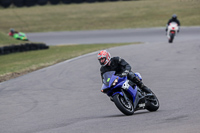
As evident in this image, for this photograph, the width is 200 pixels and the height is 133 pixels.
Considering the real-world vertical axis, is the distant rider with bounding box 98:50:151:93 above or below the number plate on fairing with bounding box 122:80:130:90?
above

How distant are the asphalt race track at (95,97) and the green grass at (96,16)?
1418 centimetres

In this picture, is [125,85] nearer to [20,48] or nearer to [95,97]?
[95,97]

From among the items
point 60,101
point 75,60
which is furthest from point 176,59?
point 60,101

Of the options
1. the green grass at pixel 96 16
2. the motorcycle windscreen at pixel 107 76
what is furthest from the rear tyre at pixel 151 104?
the green grass at pixel 96 16

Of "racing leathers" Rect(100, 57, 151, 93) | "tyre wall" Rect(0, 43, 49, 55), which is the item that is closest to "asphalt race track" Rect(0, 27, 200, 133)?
"racing leathers" Rect(100, 57, 151, 93)

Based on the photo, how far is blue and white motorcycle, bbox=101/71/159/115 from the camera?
7.39 meters

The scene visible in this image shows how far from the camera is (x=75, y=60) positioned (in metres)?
16.4

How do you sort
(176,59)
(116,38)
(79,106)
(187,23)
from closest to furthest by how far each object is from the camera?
(79,106)
(176,59)
(116,38)
(187,23)

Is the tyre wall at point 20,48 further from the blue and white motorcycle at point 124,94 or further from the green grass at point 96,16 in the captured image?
the blue and white motorcycle at point 124,94

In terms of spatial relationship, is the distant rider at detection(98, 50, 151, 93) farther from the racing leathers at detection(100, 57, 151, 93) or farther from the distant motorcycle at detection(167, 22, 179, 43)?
the distant motorcycle at detection(167, 22, 179, 43)

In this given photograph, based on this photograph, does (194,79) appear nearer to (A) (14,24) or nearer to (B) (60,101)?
(B) (60,101)

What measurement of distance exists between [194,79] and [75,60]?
603 centimetres

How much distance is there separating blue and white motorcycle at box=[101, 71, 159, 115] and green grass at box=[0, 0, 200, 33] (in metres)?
23.3

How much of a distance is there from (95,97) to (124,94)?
2.42 meters
